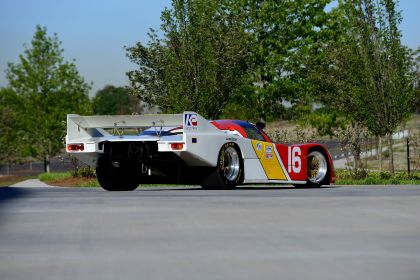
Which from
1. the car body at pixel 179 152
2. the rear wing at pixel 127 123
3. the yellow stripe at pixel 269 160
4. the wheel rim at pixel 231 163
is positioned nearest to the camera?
the rear wing at pixel 127 123

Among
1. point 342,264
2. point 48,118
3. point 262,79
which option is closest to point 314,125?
point 262,79

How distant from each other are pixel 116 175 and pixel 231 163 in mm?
2331

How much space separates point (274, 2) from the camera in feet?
157

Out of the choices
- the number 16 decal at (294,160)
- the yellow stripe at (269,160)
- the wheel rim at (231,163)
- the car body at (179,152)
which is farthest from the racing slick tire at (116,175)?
the number 16 decal at (294,160)

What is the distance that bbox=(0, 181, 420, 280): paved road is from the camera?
6.67m

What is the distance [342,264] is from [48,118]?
45827mm

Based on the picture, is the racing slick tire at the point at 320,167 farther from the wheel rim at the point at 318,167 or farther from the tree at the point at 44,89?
the tree at the point at 44,89

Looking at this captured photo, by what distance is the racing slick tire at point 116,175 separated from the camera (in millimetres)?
18469

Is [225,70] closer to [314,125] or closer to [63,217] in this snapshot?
[314,125]

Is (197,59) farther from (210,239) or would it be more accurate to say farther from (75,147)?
(210,239)

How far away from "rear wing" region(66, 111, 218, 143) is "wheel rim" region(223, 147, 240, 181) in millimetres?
577

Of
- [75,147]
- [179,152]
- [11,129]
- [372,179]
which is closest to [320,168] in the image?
[179,152]

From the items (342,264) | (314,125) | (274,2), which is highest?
(274,2)

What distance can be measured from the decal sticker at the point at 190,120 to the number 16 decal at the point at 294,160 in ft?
9.80
